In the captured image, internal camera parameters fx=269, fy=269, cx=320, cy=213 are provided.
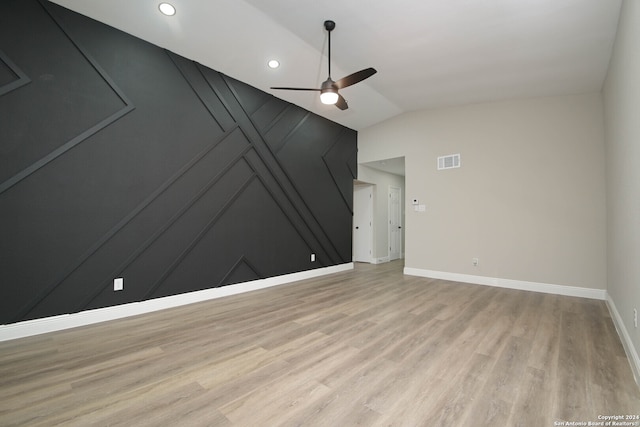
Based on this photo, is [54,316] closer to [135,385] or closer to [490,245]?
[135,385]

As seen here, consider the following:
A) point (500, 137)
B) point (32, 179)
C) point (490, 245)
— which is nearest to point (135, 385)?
point (32, 179)

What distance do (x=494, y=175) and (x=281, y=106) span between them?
4.22 meters

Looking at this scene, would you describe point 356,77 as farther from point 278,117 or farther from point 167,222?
point 167,222

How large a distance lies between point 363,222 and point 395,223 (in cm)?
125

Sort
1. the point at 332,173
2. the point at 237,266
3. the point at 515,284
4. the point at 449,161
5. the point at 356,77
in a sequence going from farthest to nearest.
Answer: the point at 332,173
the point at 449,161
the point at 515,284
the point at 237,266
the point at 356,77

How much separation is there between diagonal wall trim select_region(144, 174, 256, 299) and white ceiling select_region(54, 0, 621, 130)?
1831mm

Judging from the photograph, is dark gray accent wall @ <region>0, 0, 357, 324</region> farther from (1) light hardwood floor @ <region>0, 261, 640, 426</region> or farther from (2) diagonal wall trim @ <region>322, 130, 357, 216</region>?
(2) diagonal wall trim @ <region>322, 130, 357, 216</region>

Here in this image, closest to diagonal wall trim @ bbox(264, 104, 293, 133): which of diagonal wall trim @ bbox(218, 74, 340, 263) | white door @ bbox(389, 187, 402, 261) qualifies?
diagonal wall trim @ bbox(218, 74, 340, 263)

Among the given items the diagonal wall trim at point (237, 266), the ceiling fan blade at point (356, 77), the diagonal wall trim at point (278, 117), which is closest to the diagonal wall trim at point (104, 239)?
the diagonal wall trim at point (278, 117)

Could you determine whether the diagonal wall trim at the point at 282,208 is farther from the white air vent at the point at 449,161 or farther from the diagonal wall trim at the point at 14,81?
the white air vent at the point at 449,161

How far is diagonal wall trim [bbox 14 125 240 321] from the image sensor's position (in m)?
2.71

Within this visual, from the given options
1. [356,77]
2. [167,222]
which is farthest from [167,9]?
[167,222]

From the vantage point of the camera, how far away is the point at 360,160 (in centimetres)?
695

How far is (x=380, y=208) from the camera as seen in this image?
24.9ft
